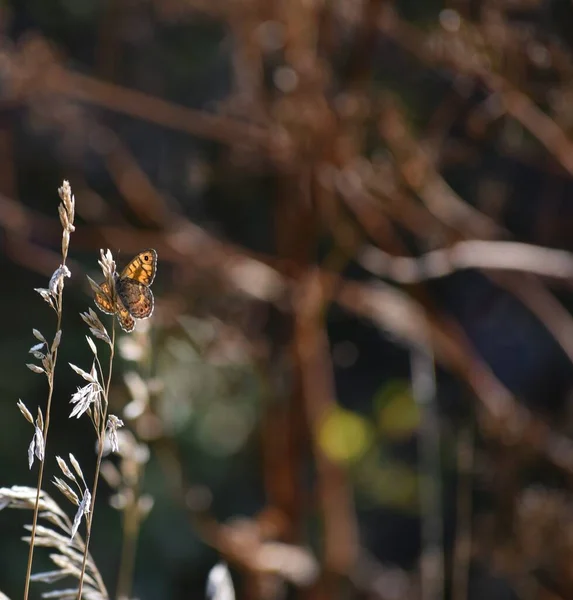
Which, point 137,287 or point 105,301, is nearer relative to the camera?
point 105,301

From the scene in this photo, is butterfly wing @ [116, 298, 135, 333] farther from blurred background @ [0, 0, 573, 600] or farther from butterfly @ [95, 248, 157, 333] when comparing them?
blurred background @ [0, 0, 573, 600]

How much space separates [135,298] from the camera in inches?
24.2

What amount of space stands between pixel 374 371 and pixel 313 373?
157 cm

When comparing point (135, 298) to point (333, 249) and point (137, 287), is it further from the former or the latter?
point (333, 249)

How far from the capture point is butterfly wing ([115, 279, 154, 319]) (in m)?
0.60

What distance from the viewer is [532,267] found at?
1227 mm

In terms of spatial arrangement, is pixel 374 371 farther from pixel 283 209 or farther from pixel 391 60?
pixel 283 209

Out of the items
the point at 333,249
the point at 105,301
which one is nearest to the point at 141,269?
the point at 105,301

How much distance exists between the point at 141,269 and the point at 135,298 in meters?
0.02

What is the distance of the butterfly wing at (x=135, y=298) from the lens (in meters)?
0.60

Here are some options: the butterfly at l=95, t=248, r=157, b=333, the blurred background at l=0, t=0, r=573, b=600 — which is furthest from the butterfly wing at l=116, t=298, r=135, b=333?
the blurred background at l=0, t=0, r=573, b=600

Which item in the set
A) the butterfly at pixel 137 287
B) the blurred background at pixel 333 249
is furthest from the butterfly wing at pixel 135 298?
the blurred background at pixel 333 249

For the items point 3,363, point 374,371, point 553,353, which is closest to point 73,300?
point 3,363

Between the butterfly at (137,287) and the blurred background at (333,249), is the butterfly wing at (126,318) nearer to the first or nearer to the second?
the butterfly at (137,287)
